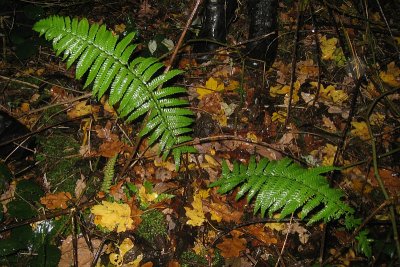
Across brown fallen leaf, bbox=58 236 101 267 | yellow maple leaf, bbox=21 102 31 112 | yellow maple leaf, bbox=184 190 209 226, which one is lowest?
brown fallen leaf, bbox=58 236 101 267

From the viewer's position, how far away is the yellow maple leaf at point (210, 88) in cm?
349

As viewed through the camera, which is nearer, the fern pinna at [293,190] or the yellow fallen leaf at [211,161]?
the fern pinna at [293,190]

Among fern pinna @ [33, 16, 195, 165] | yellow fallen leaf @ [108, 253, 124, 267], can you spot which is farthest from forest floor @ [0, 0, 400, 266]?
fern pinna @ [33, 16, 195, 165]

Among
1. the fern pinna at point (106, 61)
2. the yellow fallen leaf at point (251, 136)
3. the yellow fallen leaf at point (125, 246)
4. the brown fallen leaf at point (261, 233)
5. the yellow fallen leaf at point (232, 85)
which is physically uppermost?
the fern pinna at point (106, 61)

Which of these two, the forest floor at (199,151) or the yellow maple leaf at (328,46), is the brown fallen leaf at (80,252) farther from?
the yellow maple leaf at (328,46)

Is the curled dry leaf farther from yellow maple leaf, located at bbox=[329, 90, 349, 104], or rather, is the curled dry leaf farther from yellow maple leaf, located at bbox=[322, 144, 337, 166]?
yellow maple leaf, located at bbox=[329, 90, 349, 104]

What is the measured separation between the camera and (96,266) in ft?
8.14

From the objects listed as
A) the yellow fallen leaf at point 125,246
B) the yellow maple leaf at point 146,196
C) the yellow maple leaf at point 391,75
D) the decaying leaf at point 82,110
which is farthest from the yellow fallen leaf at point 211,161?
the yellow maple leaf at point 391,75

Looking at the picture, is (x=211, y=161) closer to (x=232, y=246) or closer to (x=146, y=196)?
(x=146, y=196)

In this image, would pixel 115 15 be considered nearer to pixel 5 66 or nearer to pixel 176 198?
pixel 5 66

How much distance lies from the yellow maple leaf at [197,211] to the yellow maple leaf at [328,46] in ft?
8.77

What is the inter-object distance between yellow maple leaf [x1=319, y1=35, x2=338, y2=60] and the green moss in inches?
122

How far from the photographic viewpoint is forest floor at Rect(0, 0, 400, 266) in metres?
2.57

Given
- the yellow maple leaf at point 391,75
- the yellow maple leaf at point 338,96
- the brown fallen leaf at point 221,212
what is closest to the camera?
the brown fallen leaf at point 221,212
